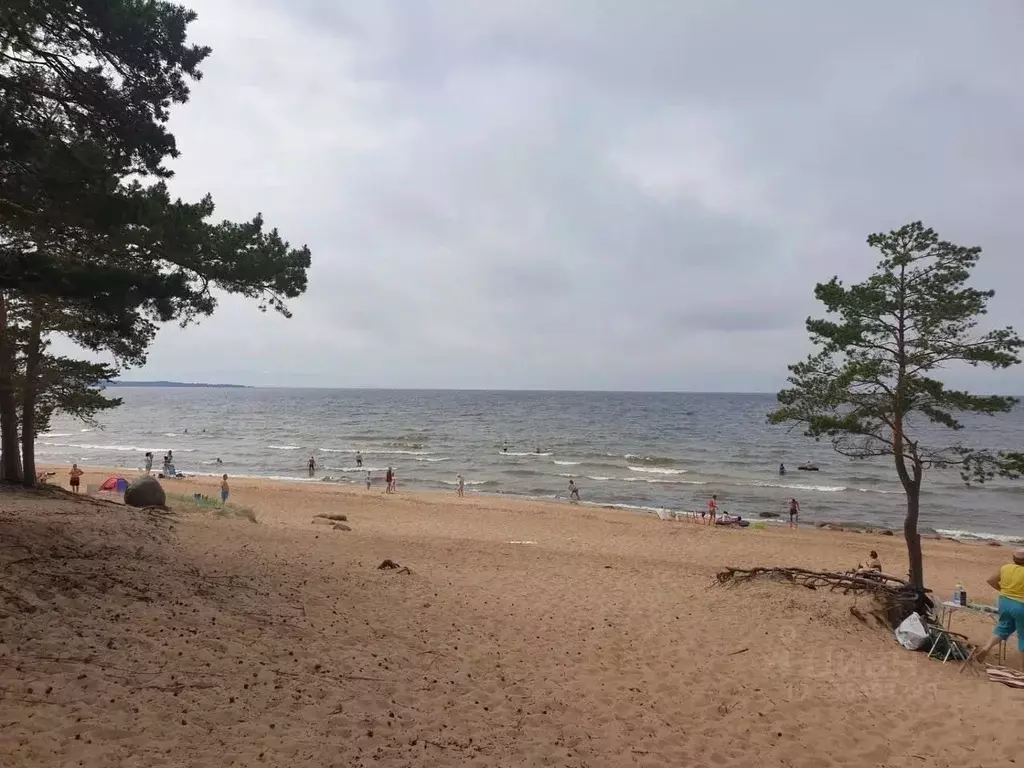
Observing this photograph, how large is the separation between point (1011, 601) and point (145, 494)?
19192 millimetres

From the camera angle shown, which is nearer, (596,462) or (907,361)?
(907,361)

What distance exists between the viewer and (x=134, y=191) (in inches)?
310

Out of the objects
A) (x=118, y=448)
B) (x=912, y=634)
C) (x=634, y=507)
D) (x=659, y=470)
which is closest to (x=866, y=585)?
(x=912, y=634)

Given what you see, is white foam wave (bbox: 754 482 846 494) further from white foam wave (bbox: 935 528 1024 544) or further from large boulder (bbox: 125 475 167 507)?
large boulder (bbox: 125 475 167 507)

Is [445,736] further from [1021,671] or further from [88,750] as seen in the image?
[1021,671]

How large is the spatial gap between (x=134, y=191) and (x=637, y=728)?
889cm

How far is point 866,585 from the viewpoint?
11820 millimetres

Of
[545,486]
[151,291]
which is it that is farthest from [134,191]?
[545,486]

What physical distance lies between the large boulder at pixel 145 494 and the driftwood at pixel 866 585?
15.1 m

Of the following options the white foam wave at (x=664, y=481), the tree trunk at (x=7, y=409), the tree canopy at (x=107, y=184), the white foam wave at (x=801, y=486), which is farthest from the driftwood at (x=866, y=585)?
the white foam wave at (x=801, y=486)

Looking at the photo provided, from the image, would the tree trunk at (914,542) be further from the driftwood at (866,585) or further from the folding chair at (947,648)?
the folding chair at (947,648)

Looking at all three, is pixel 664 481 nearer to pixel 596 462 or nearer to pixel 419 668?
pixel 596 462

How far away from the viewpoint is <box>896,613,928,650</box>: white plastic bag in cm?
957

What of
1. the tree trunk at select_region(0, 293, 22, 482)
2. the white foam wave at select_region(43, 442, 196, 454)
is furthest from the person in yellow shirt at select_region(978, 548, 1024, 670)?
the white foam wave at select_region(43, 442, 196, 454)
